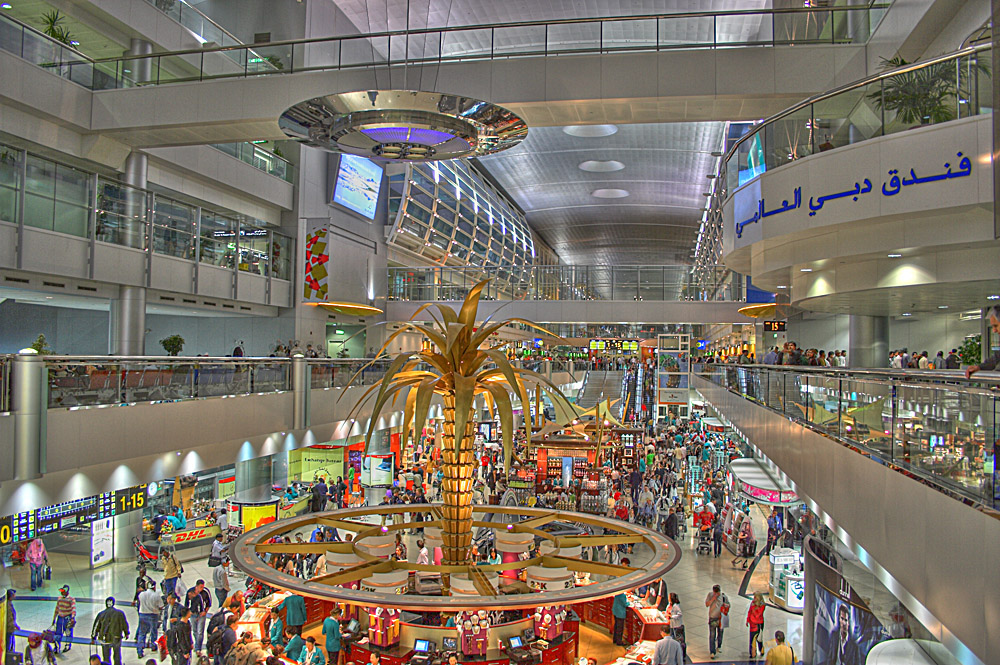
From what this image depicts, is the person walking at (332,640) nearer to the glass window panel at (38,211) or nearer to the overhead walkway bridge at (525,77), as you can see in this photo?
the overhead walkway bridge at (525,77)

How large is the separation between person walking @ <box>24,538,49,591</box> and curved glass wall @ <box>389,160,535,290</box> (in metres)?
19.0

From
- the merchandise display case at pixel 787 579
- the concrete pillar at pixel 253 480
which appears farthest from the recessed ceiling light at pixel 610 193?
the merchandise display case at pixel 787 579

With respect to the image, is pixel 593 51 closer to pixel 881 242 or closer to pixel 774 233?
pixel 774 233

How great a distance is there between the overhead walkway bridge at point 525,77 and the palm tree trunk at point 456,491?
10.4 meters

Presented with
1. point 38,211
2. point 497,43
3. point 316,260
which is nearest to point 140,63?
point 38,211

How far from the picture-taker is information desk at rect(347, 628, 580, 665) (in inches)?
336

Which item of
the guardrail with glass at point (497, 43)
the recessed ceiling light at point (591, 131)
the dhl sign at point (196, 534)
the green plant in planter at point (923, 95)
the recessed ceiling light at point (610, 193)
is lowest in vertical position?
the dhl sign at point (196, 534)

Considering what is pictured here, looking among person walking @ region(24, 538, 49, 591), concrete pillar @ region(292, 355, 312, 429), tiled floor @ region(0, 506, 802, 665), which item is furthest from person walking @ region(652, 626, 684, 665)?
person walking @ region(24, 538, 49, 591)

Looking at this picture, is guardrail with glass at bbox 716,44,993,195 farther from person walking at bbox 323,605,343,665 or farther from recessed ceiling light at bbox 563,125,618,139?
recessed ceiling light at bbox 563,125,618,139

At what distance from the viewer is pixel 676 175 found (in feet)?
141

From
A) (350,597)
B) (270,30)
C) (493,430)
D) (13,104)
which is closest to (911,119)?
(350,597)

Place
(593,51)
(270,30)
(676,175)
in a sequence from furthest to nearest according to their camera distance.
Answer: (676,175), (270,30), (593,51)

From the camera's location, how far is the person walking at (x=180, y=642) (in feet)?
34.6

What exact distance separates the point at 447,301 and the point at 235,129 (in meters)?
17.7
